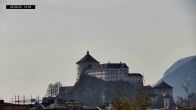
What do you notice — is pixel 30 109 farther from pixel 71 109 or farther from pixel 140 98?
pixel 140 98

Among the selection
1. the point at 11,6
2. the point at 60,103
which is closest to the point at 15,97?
the point at 60,103

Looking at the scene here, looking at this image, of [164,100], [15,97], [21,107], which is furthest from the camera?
[164,100]

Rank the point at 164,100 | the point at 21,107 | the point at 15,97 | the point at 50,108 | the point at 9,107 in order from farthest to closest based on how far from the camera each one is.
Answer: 1. the point at 164,100
2. the point at 15,97
3. the point at 50,108
4. the point at 21,107
5. the point at 9,107

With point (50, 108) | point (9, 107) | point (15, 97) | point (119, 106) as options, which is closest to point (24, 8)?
point (119, 106)

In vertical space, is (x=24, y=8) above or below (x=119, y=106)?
above

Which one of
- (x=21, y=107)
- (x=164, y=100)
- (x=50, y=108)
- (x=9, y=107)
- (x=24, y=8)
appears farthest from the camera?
(x=164, y=100)

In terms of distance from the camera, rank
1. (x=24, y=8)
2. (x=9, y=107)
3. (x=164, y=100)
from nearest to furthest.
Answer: (x=24, y=8)
(x=9, y=107)
(x=164, y=100)

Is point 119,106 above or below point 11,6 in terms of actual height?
below

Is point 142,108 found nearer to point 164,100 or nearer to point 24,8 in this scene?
point 24,8

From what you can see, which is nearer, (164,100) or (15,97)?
(15,97)

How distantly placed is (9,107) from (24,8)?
58249 mm

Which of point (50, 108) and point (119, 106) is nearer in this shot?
point (119, 106)

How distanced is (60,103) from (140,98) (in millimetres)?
74977

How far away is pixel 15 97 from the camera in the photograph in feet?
504
